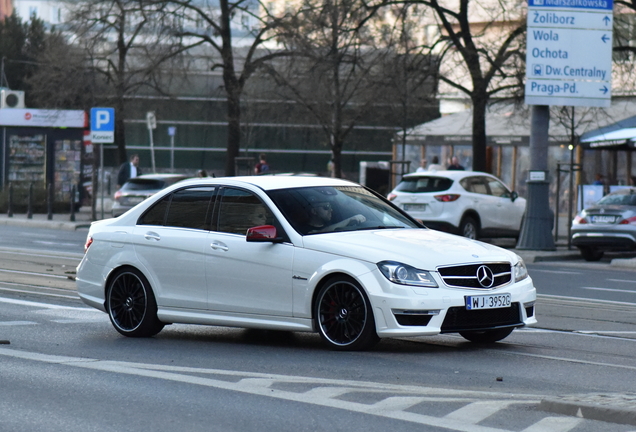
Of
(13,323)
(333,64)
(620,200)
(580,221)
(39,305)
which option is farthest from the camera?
(333,64)

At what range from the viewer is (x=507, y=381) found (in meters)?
7.76

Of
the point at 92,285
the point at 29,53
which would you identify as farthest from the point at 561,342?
the point at 29,53

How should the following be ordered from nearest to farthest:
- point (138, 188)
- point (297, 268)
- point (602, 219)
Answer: point (297, 268) < point (602, 219) < point (138, 188)

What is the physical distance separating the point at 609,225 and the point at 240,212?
13439 mm

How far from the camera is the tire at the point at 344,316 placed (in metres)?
8.85

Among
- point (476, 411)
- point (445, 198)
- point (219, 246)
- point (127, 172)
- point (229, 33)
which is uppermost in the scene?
point (229, 33)

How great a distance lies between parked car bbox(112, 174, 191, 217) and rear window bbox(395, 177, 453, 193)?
8.39 metres

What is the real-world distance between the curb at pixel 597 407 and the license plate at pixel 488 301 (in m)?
2.10

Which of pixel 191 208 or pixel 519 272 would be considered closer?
pixel 519 272

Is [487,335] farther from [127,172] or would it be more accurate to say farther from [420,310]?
[127,172]

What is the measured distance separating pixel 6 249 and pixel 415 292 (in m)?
14.8

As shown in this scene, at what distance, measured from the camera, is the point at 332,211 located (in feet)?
31.8

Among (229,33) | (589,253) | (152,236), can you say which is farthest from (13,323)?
(229,33)

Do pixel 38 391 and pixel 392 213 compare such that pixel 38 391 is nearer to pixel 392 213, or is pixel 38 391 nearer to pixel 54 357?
pixel 54 357
